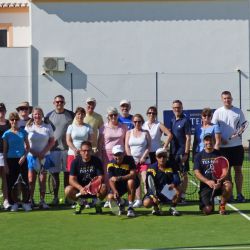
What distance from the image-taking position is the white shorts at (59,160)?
47.9 ft

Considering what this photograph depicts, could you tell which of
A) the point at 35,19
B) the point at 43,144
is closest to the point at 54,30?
the point at 35,19

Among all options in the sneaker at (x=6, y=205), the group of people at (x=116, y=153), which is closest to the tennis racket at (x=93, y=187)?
the group of people at (x=116, y=153)

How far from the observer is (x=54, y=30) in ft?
96.7

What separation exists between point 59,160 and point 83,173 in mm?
1326

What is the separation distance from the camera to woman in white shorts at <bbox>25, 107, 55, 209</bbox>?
14148 mm

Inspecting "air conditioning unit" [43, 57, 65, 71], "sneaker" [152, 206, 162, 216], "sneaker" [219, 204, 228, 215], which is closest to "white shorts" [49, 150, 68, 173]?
"sneaker" [152, 206, 162, 216]

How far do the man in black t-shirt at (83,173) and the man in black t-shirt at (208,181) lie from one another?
1.56 metres

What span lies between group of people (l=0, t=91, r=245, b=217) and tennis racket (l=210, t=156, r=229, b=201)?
3.0 inches

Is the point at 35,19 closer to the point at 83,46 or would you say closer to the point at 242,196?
the point at 83,46

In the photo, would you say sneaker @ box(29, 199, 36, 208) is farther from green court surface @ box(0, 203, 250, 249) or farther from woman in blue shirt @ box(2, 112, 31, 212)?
green court surface @ box(0, 203, 250, 249)

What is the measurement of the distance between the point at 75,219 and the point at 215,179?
91.7 inches

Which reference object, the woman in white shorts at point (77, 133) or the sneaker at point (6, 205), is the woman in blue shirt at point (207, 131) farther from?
the sneaker at point (6, 205)

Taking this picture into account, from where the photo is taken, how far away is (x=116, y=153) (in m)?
13.4

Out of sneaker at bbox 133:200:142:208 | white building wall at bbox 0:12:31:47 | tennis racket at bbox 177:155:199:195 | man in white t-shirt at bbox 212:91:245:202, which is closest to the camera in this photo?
sneaker at bbox 133:200:142:208
